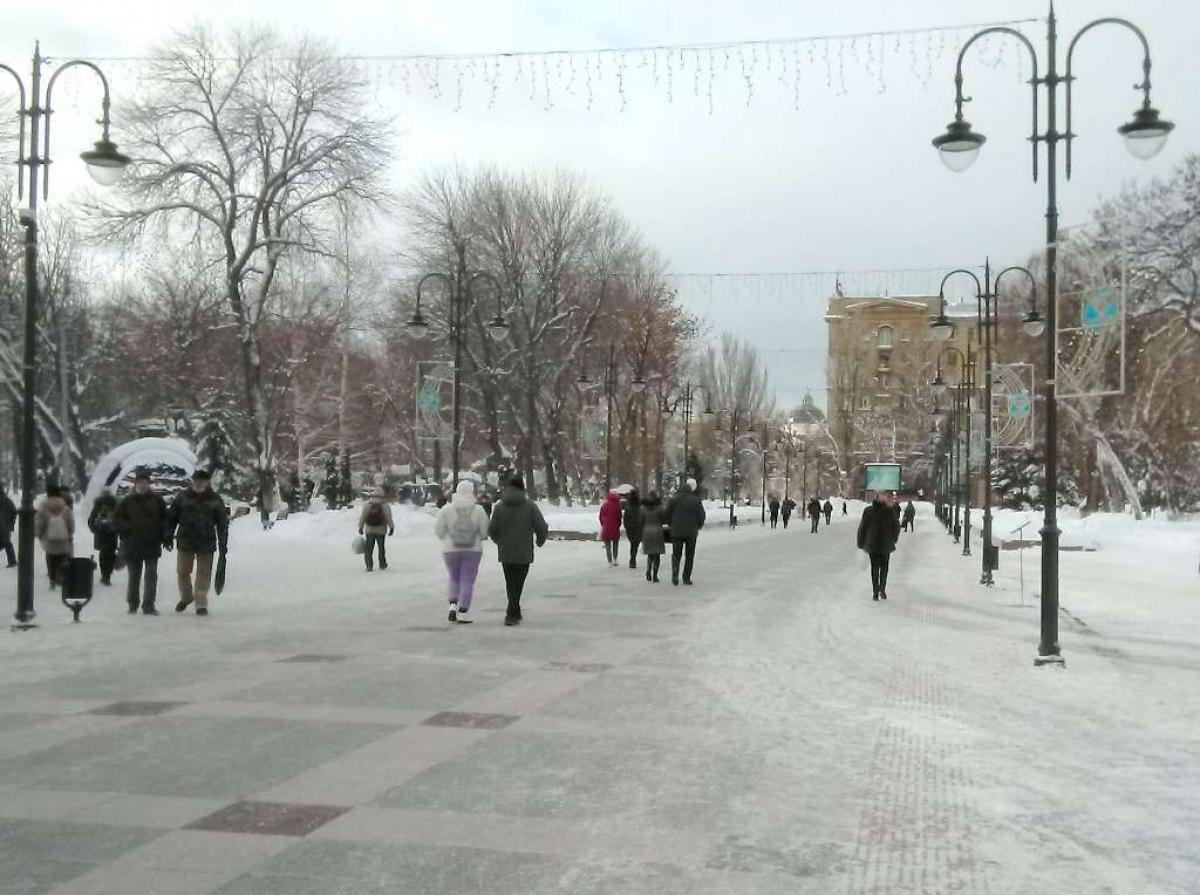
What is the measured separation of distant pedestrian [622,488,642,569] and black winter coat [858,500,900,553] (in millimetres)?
7067

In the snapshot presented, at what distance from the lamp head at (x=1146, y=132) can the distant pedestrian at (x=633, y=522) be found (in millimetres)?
15741

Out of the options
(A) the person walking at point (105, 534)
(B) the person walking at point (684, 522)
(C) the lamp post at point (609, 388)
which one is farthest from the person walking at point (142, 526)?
(C) the lamp post at point (609, 388)

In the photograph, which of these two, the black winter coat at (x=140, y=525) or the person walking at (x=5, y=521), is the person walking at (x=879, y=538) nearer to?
the black winter coat at (x=140, y=525)

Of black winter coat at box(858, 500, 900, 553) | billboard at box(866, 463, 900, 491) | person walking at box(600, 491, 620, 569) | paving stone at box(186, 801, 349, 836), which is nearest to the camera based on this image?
paving stone at box(186, 801, 349, 836)

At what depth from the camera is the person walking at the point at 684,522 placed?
70.3ft

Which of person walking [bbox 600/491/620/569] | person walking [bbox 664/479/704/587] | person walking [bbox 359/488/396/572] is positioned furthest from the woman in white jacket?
person walking [bbox 600/491/620/569]

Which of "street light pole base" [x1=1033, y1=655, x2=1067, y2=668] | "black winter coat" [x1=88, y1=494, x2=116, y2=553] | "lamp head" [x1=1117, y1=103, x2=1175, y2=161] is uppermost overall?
"lamp head" [x1=1117, y1=103, x2=1175, y2=161]

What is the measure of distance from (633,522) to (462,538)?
12225 mm

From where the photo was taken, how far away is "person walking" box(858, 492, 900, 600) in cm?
1964

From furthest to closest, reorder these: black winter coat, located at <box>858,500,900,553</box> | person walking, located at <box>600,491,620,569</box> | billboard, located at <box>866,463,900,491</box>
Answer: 1. billboard, located at <box>866,463,900,491</box>
2. person walking, located at <box>600,491,620,569</box>
3. black winter coat, located at <box>858,500,900,553</box>

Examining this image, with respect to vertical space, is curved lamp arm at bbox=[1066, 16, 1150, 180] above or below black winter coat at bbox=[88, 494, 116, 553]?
above

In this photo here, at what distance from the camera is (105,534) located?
63.8 feet

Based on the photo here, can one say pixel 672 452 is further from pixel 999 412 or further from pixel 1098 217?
pixel 999 412

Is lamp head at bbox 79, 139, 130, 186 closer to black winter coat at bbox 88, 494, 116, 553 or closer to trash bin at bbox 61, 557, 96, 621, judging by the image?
trash bin at bbox 61, 557, 96, 621
